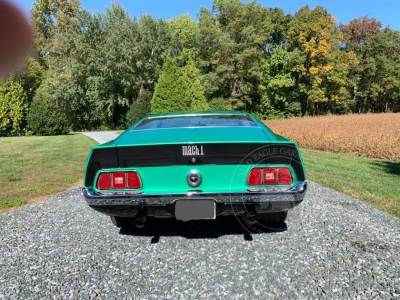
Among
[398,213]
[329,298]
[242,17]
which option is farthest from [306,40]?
[329,298]

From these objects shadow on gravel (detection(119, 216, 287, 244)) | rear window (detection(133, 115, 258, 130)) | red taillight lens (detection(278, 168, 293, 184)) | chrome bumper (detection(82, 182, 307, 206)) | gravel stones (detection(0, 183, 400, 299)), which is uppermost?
rear window (detection(133, 115, 258, 130))

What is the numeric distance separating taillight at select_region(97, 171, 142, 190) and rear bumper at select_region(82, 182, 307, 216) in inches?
3.2

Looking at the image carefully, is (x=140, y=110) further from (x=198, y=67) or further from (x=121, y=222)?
(x=121, y=222)

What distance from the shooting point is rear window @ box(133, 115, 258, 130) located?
3443 millimetres

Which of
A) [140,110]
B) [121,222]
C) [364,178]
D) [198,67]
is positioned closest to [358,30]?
[198,67]

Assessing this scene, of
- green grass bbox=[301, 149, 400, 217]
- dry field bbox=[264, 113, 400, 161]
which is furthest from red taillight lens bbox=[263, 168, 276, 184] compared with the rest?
dry field bbox=[264, 113, 400, 161]

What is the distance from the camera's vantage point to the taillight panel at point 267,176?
2.60m

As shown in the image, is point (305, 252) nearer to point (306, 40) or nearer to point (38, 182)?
point (38, 182)

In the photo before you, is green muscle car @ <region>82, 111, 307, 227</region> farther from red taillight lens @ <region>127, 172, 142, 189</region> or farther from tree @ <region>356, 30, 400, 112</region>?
tree @ <region>356, 30, 400, 112</region>

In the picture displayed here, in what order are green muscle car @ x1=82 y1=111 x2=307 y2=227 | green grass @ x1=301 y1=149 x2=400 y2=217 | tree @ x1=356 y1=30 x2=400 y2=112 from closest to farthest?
green muscle car @ x1=82 y1=111 x2=307 y2=227 < green grass @ x1=301 y1=149 x2=400 y2=217 < tree @ x1=356 y1=30 x2=400 y2=112

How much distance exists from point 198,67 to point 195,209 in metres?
34.8

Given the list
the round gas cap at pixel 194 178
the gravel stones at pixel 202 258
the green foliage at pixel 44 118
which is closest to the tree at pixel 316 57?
the green foliage at pixel 44 118

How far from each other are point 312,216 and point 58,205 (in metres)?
3.85

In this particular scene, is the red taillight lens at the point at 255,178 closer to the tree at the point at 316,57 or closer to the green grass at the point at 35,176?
the green grass at the point at 35,176
